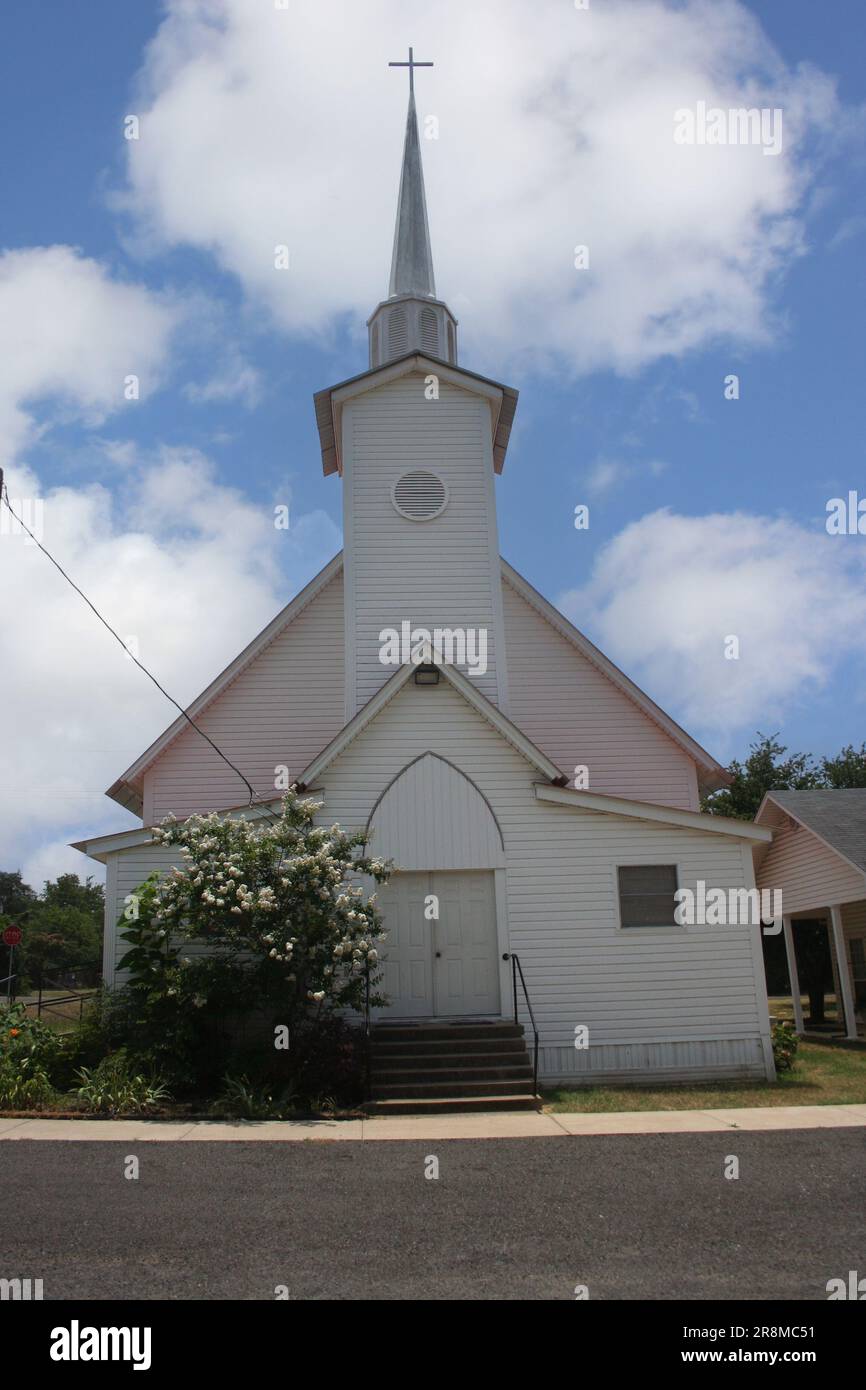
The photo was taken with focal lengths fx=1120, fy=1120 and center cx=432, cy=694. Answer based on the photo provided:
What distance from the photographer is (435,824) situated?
1591 centimetres

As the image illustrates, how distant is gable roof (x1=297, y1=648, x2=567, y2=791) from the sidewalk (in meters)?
5.00

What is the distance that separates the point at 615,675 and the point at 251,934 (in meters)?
8.66

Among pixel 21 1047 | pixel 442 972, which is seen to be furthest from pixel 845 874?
pixel 21 1047

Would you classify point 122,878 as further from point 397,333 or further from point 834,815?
point 834,815

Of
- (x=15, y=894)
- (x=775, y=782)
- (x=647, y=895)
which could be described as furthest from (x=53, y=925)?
(x=647, y=895)

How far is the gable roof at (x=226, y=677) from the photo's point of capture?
61.9 ft

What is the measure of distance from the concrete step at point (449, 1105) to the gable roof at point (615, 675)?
7.95 metres

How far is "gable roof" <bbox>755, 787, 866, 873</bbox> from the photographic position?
20688mm

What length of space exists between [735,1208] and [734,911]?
8.07m

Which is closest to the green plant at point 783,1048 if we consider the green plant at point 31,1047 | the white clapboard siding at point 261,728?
the white clapboard siding at point 261,728

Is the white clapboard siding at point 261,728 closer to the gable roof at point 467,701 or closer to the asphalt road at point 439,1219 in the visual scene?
the gable roof at point 467,701
